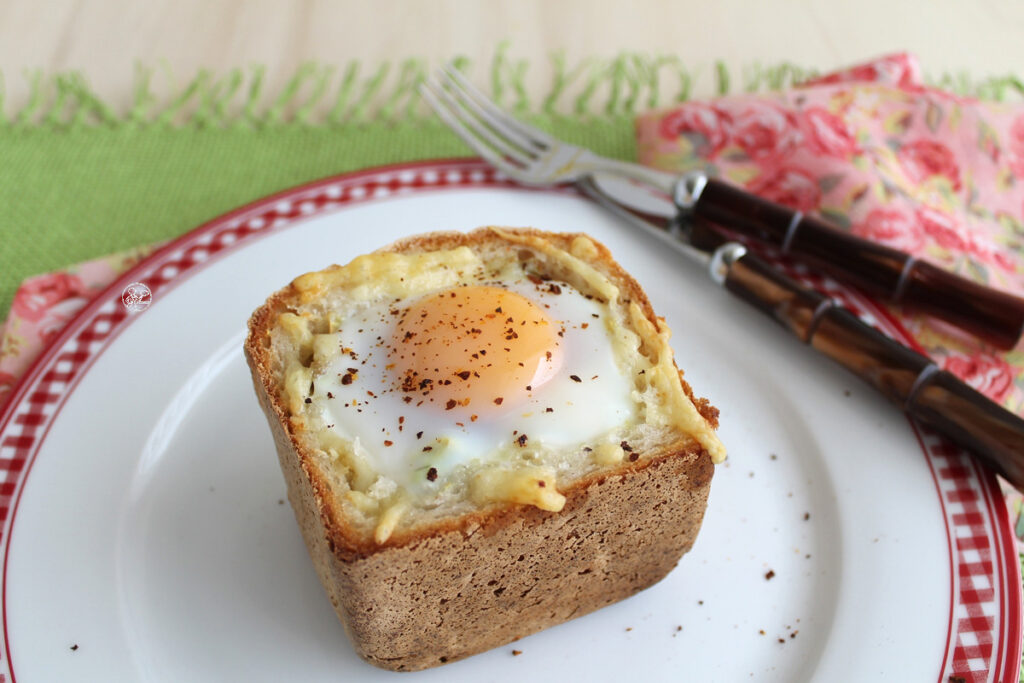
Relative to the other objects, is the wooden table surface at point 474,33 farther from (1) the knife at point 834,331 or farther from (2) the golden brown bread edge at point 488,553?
(2) the golden brown bread edge at point 488,553

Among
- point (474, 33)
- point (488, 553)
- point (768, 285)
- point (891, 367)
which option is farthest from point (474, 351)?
point (474, 33)

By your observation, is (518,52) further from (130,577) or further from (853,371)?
(130,577)

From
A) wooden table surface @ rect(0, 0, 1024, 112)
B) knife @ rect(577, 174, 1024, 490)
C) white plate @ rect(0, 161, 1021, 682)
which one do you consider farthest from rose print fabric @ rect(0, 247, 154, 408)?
knife @ rect(577, 174, 1024, 490)

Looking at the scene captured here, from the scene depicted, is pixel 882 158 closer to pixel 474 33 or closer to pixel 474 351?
pixel 474 33

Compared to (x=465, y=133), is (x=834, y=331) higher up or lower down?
lower down

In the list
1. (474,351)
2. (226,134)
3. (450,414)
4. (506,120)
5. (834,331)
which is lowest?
(834,331)

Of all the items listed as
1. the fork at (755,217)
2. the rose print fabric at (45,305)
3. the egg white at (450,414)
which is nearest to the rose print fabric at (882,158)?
the fork at (755,217)
